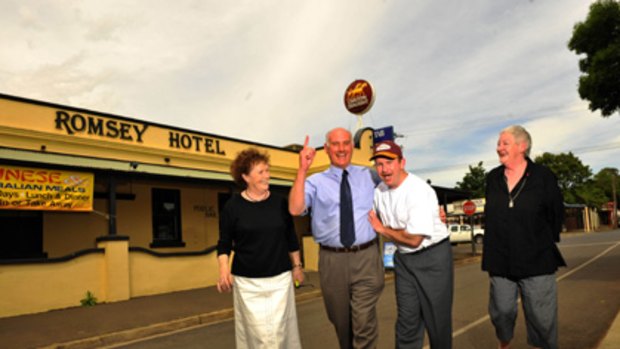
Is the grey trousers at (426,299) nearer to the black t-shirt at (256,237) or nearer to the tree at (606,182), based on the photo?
the black t-shirt at (256,237)

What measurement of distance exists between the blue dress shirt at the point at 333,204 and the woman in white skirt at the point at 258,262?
25 centimetres

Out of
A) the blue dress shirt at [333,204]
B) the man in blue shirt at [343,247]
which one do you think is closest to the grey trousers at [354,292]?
the man in blue shirt at [343,247]

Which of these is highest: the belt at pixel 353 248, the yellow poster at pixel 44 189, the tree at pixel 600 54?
the tree at pixel 600 54

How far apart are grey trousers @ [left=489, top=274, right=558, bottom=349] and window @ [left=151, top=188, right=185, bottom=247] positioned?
1268 cm

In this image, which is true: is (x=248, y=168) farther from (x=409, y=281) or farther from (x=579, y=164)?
(x=579, y=164)

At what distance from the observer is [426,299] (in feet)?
11.3

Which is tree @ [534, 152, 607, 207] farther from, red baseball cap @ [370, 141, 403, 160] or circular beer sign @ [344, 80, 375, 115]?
red baseball cap @ [370, 141, 403, 160]

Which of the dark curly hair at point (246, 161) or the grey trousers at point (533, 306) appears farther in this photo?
the dark curly hair at point (246, 161)

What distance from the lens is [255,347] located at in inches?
133

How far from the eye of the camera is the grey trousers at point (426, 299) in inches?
135

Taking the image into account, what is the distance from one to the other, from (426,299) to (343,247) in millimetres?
729

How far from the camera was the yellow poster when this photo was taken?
32.5ft

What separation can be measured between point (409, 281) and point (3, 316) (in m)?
9.44

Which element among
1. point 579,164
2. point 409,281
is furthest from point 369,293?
point 579,164
